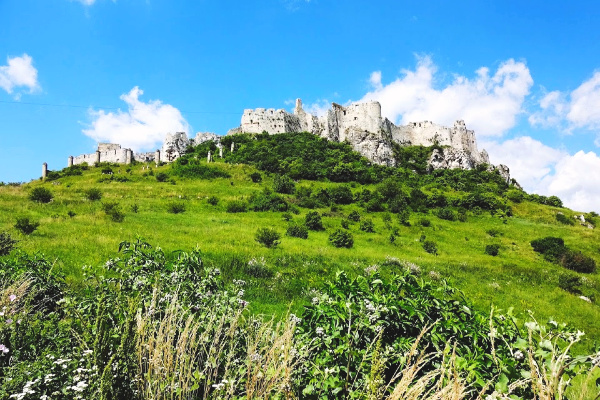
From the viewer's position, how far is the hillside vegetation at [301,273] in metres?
3.27

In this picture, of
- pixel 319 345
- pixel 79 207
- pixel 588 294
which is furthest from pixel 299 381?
pixel 79 207

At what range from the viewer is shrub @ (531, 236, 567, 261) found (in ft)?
89.8

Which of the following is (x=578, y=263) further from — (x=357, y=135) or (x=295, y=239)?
(x=357, y=135)

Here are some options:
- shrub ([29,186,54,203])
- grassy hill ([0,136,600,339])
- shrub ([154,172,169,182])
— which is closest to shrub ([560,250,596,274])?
grassy hill ([0,136,600,339])

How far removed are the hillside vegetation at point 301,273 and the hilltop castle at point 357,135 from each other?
16.3 meters

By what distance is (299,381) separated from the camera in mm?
3350

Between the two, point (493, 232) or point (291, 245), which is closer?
point (291, 245)

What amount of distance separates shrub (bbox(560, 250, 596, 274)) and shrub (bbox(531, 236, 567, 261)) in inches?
28.8

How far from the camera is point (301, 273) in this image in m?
13.9

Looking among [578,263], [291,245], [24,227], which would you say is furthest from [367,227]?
[24,227]

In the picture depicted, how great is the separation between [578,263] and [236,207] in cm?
2725

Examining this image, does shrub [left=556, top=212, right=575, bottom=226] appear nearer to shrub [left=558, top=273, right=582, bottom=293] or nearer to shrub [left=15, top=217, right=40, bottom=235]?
shrub [left=558, top=273, right=582, bottom=293]

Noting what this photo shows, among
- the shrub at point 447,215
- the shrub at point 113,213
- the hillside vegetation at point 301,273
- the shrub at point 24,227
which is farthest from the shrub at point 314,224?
the shrub at point 447,215

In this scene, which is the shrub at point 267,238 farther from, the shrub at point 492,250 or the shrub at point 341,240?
the shrub at point 492,250
